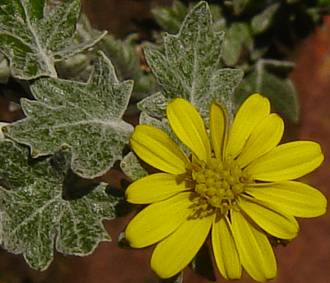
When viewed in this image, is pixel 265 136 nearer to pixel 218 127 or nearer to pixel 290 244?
pixel 218 127

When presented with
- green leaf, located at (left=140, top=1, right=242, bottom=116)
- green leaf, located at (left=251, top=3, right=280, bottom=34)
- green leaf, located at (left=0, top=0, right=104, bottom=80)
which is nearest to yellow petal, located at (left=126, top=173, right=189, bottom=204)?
green leaf, located at (left=140, top=1, right=242, bottom=116)

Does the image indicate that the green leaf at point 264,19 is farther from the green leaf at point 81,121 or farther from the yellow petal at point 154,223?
the yellow petal at point 154,223

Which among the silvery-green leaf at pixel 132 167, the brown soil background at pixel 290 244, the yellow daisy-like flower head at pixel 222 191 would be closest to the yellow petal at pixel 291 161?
the yellow daisy-like flower head at pixel 222 191

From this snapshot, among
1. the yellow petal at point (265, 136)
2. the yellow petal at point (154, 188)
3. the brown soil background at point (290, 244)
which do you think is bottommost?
the brown soil background at point (290, 244)

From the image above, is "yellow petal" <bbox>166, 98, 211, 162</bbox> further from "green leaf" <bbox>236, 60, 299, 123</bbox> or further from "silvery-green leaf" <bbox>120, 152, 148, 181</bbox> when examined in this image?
"green leaf" <bbox>236, 60, 299, 123</bbox>

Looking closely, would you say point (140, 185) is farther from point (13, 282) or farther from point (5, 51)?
point (13, 282)

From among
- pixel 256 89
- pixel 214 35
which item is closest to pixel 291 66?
pixel 256 89

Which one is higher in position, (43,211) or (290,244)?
(43,211)

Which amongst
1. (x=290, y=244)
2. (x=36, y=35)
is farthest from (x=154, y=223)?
(x=290, y=244)
